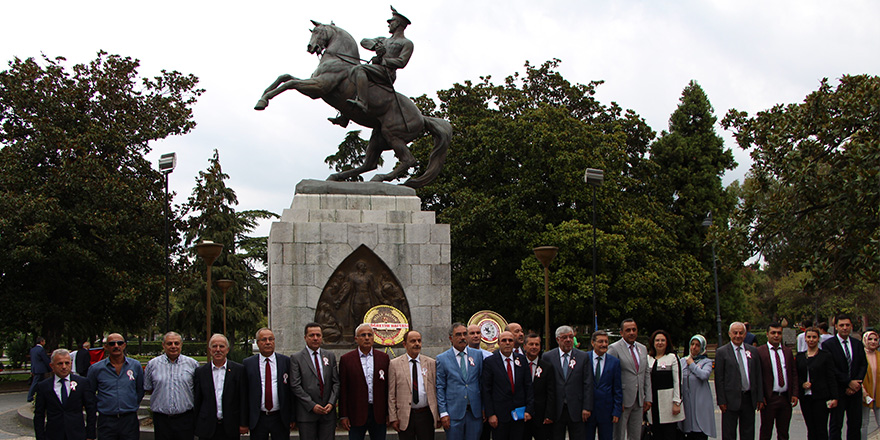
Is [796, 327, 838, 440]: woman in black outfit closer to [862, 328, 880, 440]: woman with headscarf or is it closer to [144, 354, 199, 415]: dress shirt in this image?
[862, 328, 880, 440]: woman with headscarf

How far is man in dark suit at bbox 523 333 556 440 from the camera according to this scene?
23.5 feet

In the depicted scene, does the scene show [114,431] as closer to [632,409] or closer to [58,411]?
[58,411]

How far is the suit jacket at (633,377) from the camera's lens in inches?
297

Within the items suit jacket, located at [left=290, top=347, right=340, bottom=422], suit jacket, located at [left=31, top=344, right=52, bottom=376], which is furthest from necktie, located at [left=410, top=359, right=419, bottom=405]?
suit jacket, located at [left=31, top=344, right=52, bottom=376]

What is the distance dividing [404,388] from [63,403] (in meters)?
3.09

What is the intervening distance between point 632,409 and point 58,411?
551cm

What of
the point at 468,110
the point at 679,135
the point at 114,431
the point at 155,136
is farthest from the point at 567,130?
the point at 114,431

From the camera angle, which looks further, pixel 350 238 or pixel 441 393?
pixel 350 238

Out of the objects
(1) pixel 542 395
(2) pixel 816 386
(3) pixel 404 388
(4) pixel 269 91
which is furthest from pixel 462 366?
Result: (4) pixel 269 91

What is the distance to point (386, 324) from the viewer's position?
447 inches

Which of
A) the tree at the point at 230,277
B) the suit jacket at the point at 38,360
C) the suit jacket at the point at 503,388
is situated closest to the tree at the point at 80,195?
the suit jacket at the point at 38,360

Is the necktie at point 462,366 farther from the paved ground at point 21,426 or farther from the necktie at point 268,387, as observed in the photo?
the paved ground at point 21,426

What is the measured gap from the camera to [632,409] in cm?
758

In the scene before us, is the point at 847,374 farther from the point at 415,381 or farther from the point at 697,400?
the point at 415,381
